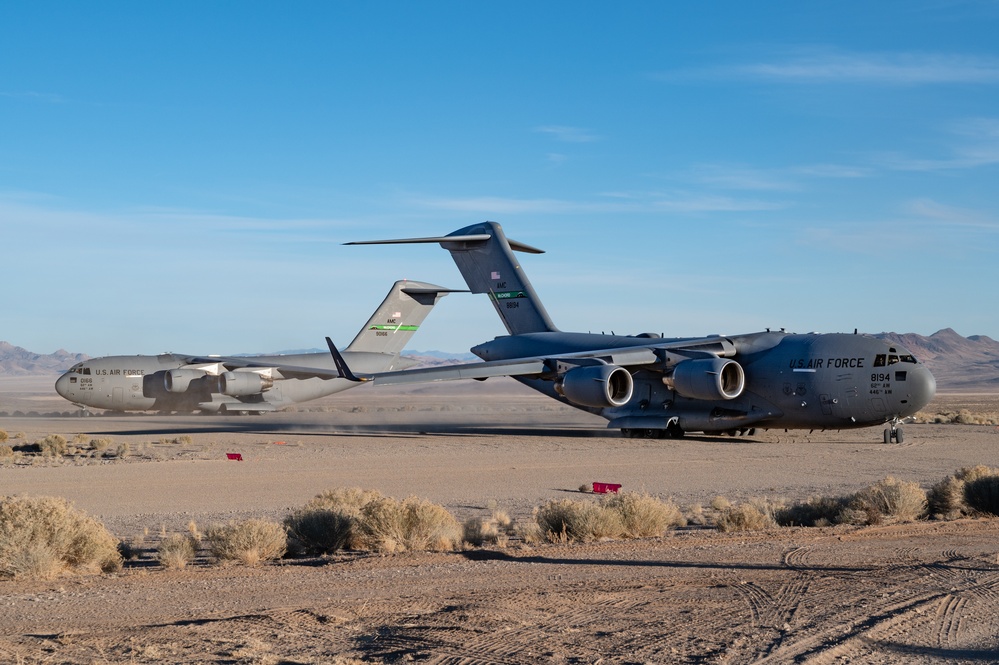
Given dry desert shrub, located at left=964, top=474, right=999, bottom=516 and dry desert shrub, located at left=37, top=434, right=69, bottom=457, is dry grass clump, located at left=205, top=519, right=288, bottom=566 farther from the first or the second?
dry desert shrub, located at left=37, top=434, right=69, bottom=457

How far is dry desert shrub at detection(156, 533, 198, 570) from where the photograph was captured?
1098cm

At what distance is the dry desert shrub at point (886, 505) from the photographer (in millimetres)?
13953

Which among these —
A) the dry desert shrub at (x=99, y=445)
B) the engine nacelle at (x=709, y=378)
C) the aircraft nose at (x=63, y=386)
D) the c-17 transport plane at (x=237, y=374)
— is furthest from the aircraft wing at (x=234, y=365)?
the engine nacelle at (x=709, y=378)

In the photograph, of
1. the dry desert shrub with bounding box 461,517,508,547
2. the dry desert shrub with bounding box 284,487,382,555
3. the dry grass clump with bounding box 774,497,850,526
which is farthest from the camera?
the dry grass clump with bounding box 774,497,850,526

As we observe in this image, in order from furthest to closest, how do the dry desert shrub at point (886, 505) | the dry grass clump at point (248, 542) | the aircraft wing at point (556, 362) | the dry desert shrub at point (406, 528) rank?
the aircraft wing at point (556, 362) < the dry desert shrub at point (886, 505) < the dry desert shrub at point (406, 528) < the dry grass clump at point (248, 542)

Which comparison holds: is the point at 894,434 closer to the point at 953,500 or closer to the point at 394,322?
the point at 953,500

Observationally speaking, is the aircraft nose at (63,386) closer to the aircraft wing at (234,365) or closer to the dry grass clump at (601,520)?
the aircraft wing at (234,365)

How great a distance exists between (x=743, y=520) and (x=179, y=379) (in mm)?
36554

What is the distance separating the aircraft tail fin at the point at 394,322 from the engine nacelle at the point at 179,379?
6.79 m

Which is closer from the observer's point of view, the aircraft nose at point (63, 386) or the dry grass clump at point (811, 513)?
the dry grass clump at point (811, 513)

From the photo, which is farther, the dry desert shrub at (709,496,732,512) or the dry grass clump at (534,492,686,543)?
the dry desert shrub at (709,496,732,512)

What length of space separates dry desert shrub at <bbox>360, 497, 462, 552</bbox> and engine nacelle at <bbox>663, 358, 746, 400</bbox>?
18.4m

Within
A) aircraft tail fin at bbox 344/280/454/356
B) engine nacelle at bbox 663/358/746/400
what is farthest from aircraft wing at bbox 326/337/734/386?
aircraft tail fin at bbox 344/280/454/356

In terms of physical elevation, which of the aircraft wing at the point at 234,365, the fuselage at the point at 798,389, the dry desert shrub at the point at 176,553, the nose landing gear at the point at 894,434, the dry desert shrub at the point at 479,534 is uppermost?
the aircraft wing at the point at 234,365
